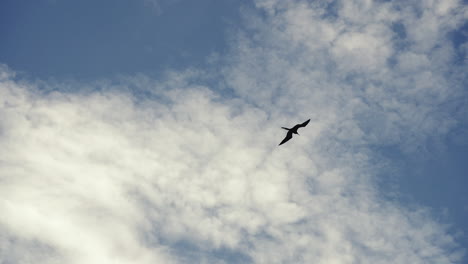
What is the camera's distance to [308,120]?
3638 cm

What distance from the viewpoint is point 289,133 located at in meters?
37.6

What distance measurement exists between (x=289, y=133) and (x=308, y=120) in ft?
8.39
